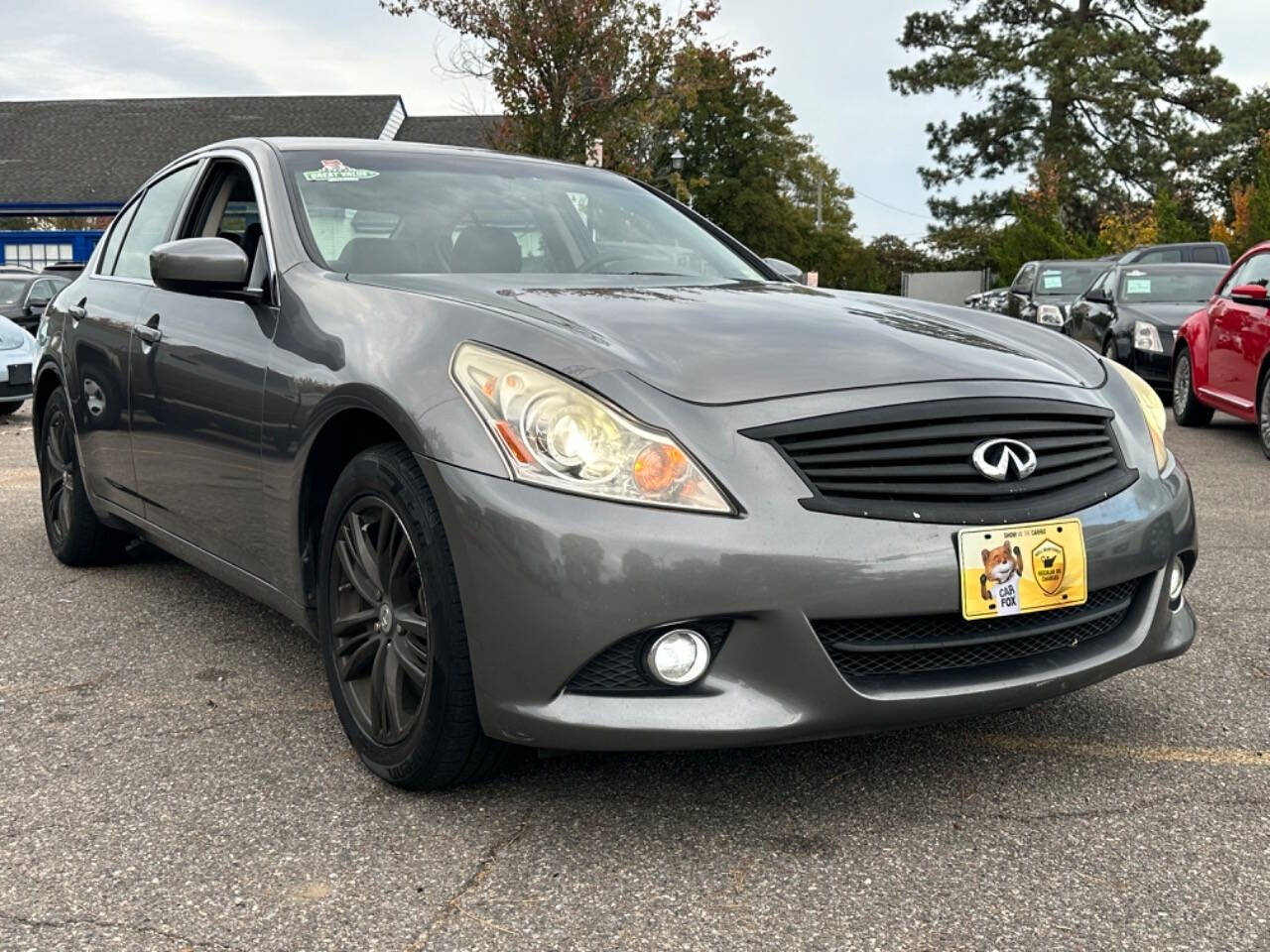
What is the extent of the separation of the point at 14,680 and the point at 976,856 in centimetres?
270

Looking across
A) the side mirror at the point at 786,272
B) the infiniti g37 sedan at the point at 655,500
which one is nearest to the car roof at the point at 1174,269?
the side mirror at the point at 786,272

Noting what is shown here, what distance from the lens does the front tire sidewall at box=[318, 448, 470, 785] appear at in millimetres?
2699

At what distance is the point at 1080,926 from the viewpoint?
233 centimetres

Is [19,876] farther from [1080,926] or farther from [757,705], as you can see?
[1080,926]

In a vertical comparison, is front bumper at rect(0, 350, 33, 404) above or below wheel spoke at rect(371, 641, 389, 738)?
below

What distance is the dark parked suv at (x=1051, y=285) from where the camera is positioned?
18844 millimetres

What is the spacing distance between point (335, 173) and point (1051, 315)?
14.1 m

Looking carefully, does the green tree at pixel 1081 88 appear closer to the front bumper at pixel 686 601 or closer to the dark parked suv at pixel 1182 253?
the dark parked suv at pixel 1182 253

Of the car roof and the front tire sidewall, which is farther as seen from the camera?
the car roof

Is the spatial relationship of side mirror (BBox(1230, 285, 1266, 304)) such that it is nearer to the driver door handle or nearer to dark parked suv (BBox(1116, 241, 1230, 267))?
the driver door handle

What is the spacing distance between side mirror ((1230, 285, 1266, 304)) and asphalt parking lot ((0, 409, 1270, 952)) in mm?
5290

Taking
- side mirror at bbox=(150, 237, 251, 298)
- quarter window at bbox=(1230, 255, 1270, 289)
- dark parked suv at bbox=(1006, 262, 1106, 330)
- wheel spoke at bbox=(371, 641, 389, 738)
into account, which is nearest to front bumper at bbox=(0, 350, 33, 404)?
side mirror at bbox=(150, 237, 251, 298)

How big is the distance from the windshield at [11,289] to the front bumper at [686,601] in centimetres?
1641

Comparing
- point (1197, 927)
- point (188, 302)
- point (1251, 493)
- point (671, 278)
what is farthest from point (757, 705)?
point (1251, 493)
